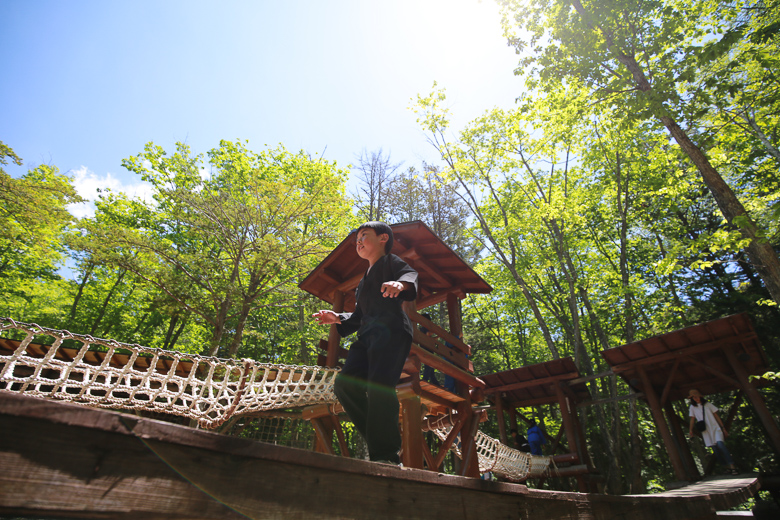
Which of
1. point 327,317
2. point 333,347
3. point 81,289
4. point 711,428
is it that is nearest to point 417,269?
point 333,347

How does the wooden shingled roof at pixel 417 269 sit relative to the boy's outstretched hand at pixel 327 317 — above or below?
above

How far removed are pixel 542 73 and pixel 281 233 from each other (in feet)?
22.8

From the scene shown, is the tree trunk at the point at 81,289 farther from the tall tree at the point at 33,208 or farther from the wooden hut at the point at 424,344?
the wooden hut at the point at 424,344

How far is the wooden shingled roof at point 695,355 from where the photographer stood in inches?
285

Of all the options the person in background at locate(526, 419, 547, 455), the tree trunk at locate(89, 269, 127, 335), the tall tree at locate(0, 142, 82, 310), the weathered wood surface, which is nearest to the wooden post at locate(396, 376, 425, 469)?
the weathered wood surface

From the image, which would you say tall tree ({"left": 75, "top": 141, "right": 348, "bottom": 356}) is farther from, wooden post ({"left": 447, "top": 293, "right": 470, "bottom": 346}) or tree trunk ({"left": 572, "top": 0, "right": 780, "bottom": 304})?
tree trunk ({"left": 572, "top": 0, "right": 780, "bottom": 304})

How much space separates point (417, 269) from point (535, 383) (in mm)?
5696

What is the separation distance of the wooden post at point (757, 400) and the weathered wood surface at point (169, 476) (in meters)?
8.46

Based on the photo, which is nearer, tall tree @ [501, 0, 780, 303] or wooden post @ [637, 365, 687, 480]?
tall tree @ [501, 0, 780, 303]

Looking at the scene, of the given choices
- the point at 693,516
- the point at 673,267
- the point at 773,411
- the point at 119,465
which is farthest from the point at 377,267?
the point at 773,411

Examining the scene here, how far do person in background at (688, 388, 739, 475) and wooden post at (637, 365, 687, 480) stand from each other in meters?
0.49

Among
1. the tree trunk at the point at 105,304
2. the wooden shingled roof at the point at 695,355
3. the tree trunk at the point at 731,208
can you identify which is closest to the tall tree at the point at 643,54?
the tree trunk at the point at 731,208

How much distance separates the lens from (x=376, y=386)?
220 centimetres

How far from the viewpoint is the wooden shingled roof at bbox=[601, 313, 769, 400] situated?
7.24 meters
